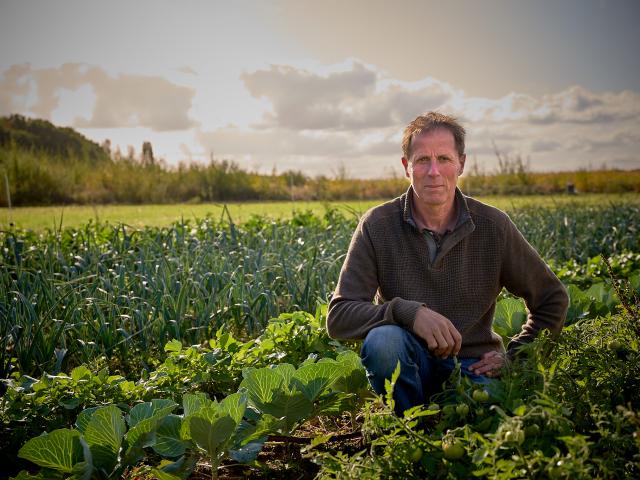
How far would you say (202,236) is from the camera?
6965 millimetres

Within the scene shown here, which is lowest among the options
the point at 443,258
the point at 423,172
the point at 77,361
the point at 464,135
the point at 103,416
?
the point at 77,361

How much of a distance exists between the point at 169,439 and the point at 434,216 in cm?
139

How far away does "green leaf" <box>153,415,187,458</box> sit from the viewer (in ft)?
6.95

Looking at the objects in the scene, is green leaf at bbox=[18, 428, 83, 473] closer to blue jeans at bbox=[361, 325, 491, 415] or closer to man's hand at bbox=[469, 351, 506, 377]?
blue jeans at bbox=[361, 325, 491, 415]

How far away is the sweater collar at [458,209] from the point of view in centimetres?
258

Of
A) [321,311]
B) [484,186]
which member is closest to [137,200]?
[484,186]

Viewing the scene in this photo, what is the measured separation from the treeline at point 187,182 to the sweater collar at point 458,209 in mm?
11734

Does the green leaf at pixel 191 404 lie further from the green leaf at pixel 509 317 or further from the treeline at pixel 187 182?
the treeline at pixel 187 182

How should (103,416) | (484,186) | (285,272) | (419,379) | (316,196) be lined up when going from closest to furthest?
(103,416) → (419,379) → (285,272) → (484,186) → (316,196)

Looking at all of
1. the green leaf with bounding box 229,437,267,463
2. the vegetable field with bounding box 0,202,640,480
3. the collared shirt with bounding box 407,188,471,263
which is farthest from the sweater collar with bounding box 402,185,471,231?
the green leaf with bounding box 229,437,267,463

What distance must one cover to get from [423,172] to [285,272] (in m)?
2.15

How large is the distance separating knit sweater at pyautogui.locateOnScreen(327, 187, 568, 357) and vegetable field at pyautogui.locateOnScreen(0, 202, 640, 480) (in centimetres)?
22

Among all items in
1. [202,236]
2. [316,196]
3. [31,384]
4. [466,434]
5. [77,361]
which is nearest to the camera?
[466,434]

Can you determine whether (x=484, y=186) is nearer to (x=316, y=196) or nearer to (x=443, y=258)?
(x=316, y=196)
